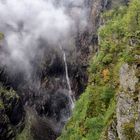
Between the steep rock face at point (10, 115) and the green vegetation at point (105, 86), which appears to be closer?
the green vegetation at point (105, 86)

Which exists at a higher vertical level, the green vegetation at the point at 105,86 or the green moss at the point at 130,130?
the green moss at the point at 130,130

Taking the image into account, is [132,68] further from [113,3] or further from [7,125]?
[113,3]

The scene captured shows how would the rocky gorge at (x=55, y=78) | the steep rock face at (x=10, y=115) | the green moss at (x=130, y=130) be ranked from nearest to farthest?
the green moss at (x=130, y=130) → the rocky gorge at (x=55, y=78) → the steep rock face at (x=10, y=115)

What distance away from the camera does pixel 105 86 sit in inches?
1868

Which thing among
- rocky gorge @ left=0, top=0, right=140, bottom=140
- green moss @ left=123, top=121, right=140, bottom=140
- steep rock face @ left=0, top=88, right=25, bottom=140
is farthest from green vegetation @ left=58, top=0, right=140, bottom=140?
steep rock face @ left=0, top=88, right=25, bottom=140

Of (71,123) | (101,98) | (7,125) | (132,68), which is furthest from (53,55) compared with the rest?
(132,68)

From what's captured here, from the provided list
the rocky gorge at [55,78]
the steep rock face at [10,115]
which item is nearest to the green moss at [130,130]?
the rocky gorge at [55,78]

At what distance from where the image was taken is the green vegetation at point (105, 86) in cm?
Answer: 3478

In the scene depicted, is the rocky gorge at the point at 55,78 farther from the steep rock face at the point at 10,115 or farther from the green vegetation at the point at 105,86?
the green vegetation at the point at 105,86

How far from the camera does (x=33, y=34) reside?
109 metres

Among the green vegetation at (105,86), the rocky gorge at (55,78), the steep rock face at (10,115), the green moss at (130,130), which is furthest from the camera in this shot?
the steep rock face at (10,115)

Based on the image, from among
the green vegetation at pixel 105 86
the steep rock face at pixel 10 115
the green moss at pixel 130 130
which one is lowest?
the steep rock face at pixel 10 115

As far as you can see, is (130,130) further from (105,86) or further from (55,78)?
(55,78)

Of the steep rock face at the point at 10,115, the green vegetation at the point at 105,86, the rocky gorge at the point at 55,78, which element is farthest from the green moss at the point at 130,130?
the steep rock face at the point at 10,115
